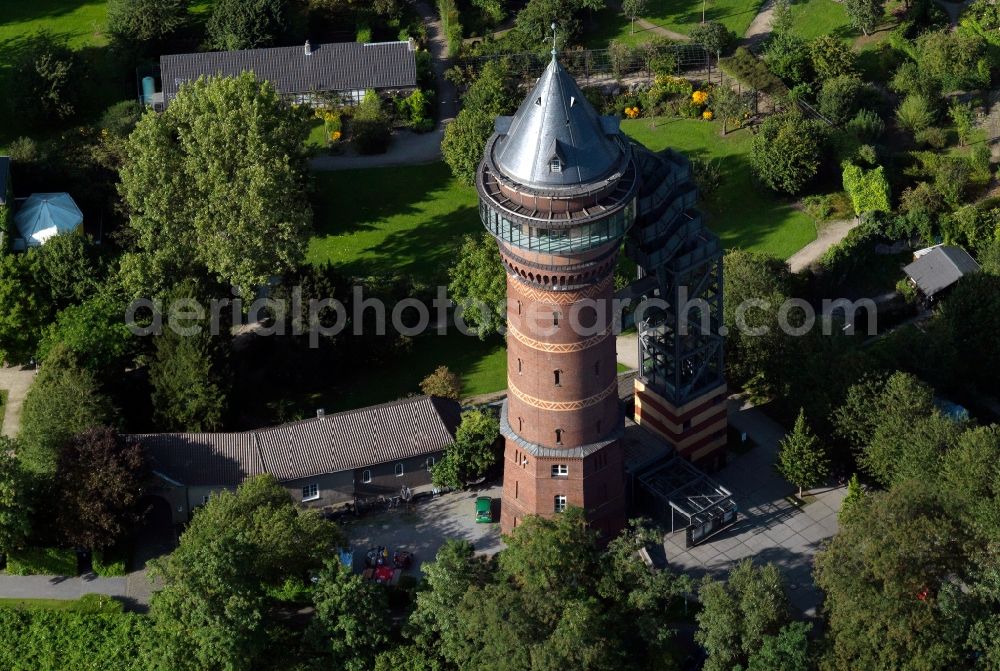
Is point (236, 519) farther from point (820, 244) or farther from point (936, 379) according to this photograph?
point (820, 244)

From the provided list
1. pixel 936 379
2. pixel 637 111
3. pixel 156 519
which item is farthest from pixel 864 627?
pixel 637 111

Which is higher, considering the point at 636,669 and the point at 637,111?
the point at 637,111

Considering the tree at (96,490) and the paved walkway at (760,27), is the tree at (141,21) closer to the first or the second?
the paved walkway at (760,27)

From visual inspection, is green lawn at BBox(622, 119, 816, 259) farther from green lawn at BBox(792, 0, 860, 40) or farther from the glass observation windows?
the glass observation windows

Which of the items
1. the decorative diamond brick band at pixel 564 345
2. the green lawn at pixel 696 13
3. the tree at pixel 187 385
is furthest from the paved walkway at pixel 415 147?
the decorative diamond brick band at pixel 564 345

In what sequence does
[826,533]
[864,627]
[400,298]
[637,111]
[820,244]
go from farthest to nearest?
1. [637,111]
2. [820,244]
3. [400,298]
4. [826,533]
5. [864,627]

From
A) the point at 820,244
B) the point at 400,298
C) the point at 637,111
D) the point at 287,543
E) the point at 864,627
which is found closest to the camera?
the point at 864,627

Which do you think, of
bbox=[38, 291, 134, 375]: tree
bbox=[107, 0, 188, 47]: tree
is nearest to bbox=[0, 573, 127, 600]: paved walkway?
bbox=[38, 291, 134, 375]: tree
